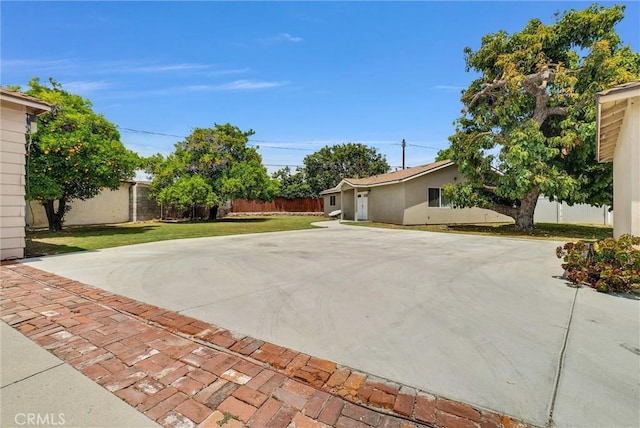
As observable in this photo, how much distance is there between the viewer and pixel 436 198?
18641mm

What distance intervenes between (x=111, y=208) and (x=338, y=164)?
85.5 ft

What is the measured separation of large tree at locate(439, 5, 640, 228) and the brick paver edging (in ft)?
41.4

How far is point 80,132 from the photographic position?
11.3 metres

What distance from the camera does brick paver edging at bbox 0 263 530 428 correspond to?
6.07 feet

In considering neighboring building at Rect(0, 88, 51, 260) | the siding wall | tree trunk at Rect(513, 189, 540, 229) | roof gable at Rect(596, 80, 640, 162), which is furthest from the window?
the siding wall

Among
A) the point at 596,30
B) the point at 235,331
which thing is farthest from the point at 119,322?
the point at 596,30

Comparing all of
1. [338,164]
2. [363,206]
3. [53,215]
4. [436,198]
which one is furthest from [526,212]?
[338,164]

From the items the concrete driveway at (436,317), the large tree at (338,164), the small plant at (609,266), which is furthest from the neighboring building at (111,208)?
the large tree at (338,164)

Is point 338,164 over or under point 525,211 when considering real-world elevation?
over

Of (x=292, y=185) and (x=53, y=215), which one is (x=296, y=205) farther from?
(x=53, y=215)

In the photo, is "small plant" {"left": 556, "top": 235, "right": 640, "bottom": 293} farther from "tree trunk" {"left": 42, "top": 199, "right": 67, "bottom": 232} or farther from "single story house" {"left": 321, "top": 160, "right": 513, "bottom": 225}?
"tree trunk" {"left": 42, "top": 199, "right": 67, "bottom": 232}

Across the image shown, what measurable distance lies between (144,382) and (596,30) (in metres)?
18.9

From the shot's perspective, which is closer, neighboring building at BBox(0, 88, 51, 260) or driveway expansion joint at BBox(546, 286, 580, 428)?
driveway expansion joint at BBox(546, 286, 580, 428)

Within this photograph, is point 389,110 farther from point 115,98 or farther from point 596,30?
point 115,98
